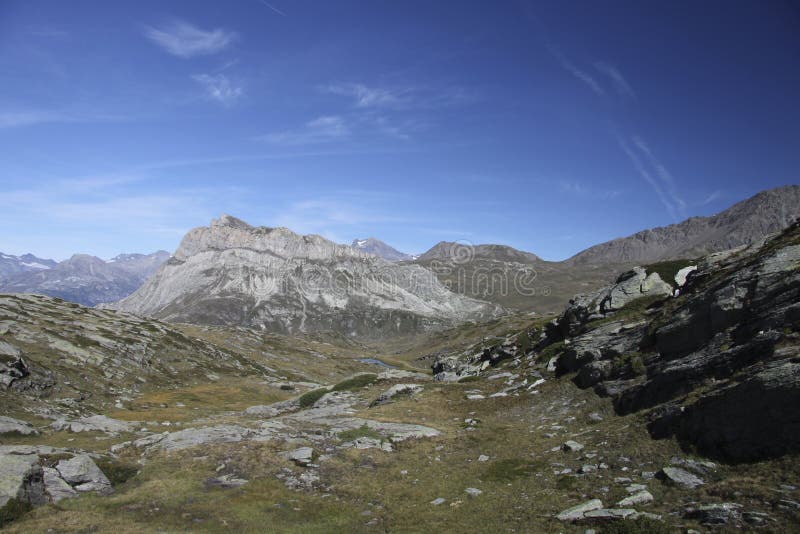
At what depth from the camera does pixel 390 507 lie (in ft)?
79.6

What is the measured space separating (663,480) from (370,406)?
125 feet

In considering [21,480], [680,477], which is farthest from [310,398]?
[680,477]

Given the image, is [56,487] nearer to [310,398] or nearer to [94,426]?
[94,426]

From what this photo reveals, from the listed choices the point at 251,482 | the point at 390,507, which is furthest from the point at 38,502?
the point at 390,507

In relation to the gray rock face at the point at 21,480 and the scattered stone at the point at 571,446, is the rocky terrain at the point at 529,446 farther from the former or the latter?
the scattered stone at the point at 571,446

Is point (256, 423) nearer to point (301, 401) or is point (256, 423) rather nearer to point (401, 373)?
point (301, 401)

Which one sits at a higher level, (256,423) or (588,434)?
(588,434)

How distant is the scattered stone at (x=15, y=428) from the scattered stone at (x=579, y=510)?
45.0 m

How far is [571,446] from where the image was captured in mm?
27328

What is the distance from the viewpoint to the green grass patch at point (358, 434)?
37.1 metres

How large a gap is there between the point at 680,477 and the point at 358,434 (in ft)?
81.1

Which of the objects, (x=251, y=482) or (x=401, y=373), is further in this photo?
(x=401, y=373)

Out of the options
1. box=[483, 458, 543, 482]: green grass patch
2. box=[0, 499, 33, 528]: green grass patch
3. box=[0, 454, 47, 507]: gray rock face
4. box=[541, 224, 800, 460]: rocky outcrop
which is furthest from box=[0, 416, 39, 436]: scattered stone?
box=[541, 224, 800, 460]: rocky outcrop

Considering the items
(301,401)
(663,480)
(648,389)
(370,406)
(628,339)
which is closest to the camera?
(663,480)
